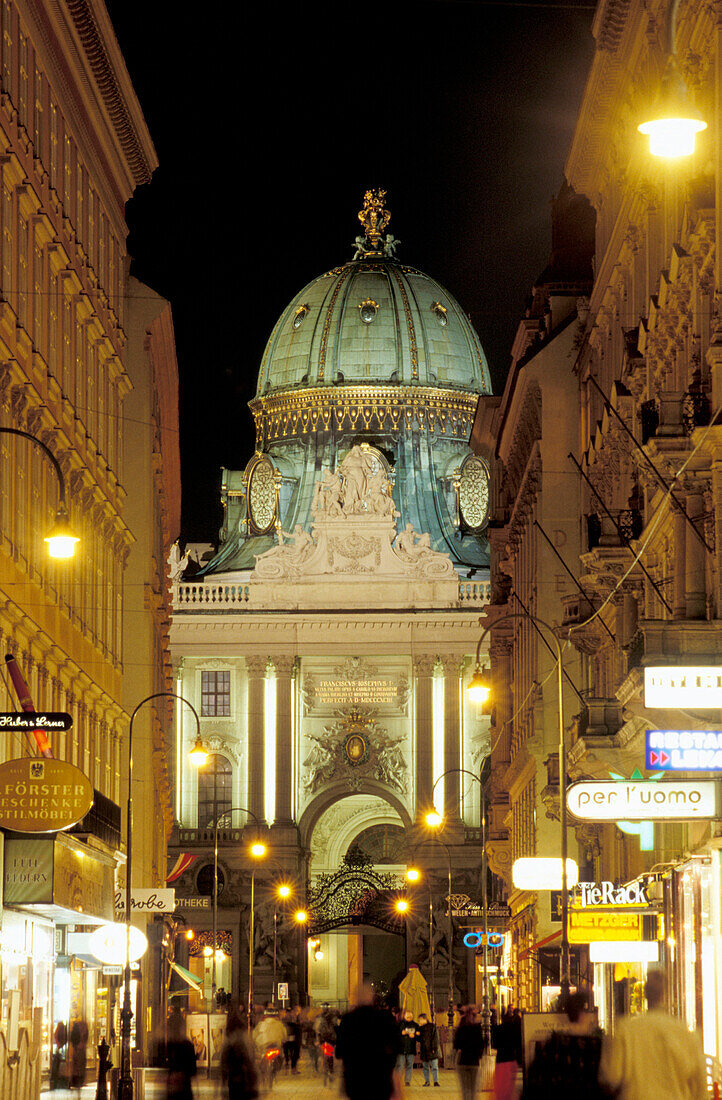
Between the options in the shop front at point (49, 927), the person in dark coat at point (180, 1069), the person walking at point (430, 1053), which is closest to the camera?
the person in dark coat at point (180, 1069)

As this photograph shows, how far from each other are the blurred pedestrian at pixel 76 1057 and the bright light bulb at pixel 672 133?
96.8ft

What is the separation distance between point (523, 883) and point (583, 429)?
12737 millimetres

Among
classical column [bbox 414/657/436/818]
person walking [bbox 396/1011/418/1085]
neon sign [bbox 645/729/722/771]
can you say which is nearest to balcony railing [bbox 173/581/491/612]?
classical column [bbox 414/657/436/818]

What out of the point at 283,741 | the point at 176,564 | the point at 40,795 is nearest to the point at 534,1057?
the point at 40,795

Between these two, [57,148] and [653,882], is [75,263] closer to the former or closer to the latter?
[57,148]

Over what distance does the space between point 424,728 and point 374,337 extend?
995 inches

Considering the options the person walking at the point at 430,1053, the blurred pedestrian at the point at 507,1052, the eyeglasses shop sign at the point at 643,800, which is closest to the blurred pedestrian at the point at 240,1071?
the blurred pedestrian at the point at 507,1052

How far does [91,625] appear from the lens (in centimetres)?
5341

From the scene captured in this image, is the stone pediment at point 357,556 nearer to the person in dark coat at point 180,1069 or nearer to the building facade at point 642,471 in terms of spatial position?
the building facade at point 642,471

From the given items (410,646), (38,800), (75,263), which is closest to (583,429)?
(75,263)

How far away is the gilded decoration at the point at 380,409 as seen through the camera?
130000 millimetres

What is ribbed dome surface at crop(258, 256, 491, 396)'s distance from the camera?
130625 millimetres

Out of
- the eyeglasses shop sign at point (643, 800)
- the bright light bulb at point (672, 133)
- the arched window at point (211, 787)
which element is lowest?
the eyeglasses shop sign at point (643, 800)

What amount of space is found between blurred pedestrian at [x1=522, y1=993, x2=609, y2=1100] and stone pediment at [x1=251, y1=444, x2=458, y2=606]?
102 meters
